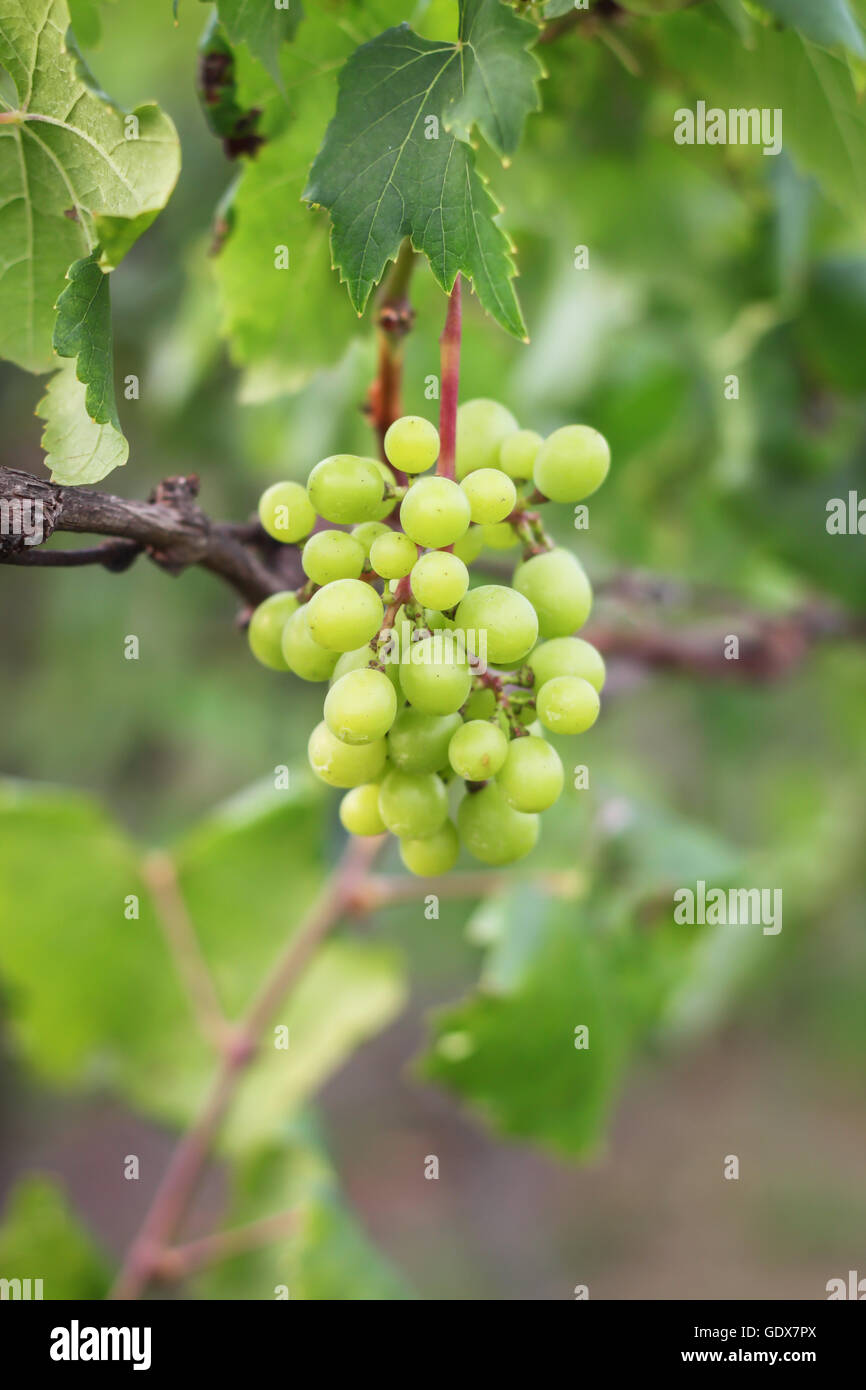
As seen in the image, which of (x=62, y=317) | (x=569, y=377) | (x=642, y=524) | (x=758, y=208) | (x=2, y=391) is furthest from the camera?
(x=2, y=391)

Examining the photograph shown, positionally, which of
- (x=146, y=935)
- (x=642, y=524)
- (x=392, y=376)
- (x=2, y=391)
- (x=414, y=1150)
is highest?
(x=2, y=391)

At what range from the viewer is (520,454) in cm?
52

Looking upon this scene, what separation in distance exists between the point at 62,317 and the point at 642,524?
3.48 ft

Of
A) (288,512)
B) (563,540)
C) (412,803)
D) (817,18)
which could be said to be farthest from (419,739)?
(563,540)

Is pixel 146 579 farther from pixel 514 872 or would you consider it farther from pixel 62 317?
pixel 62 317

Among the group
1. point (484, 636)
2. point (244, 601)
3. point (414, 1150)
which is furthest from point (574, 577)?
point (414, 1150)

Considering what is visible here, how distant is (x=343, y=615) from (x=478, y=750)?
8cm

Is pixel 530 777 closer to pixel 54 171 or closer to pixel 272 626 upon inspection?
pixel 272 626

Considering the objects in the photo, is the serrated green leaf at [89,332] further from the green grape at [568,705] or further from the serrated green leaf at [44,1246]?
the serrated green leaf at [44,1246]

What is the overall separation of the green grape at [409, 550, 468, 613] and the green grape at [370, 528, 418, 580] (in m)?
0.02

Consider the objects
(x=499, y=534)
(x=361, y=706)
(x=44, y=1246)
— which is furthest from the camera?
(x=44, y=1246)

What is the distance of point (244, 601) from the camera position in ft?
1.86

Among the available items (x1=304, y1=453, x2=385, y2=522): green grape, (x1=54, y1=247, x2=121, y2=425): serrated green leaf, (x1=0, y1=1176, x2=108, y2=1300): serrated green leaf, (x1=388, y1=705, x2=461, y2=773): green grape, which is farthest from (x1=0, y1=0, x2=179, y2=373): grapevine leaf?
(x1=0, y1=1176, x2=108, y2=1300): serrated green leaf

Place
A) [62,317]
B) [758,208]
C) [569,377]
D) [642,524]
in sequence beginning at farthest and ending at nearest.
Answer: [642,524]
[569,377]
[758,208]
[62,317]
